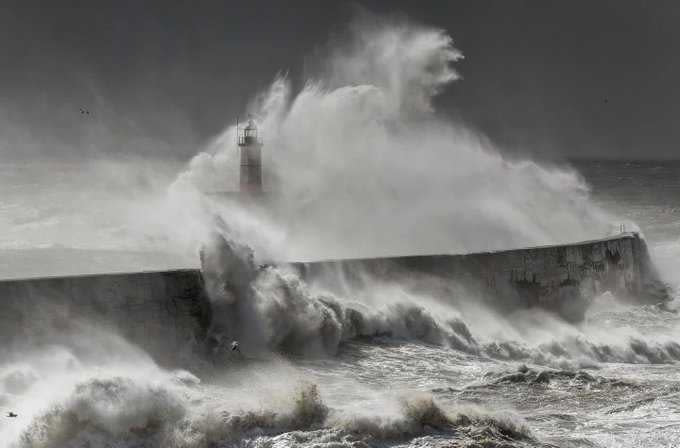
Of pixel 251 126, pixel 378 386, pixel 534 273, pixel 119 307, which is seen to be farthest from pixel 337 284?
pixel 251 126

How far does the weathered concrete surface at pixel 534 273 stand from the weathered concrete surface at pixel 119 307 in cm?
220

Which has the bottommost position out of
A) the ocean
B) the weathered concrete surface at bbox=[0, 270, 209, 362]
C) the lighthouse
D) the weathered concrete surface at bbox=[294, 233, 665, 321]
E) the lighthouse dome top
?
the ocean

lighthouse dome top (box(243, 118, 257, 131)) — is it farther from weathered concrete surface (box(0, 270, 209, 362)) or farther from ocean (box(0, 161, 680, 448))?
weathered concrete surface (box(0, 270, 209, 362))

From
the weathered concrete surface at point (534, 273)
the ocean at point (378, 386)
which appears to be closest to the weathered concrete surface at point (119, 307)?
the ocean at point (378, 386)

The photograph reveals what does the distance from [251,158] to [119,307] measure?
42.8ft

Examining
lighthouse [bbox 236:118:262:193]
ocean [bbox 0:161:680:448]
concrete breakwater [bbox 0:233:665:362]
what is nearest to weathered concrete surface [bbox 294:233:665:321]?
concrete breakwater [bbox 0:233:665:362]

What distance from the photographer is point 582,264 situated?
18047mm

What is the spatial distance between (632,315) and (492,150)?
27.3 feet

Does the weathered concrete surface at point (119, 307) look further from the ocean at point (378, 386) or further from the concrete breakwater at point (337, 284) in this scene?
the ocean at point (378, 386)

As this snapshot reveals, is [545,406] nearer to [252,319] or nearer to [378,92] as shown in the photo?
[252,319]

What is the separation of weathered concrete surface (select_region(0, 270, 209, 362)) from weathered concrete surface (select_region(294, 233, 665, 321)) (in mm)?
2196

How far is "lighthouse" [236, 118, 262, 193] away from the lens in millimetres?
22547

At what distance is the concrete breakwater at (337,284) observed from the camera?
30.6ft

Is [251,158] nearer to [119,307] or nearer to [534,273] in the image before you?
[534,273]
